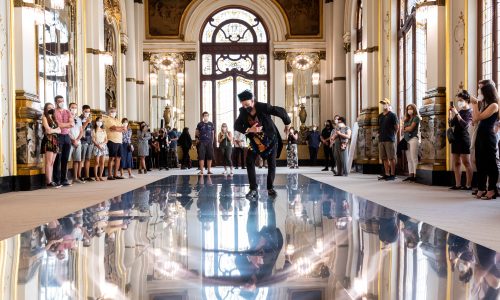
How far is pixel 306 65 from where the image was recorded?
2595 cm

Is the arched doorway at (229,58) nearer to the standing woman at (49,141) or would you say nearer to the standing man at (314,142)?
the standing man at (314,142)

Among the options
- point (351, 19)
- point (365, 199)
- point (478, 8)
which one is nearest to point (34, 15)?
point (365, 199)

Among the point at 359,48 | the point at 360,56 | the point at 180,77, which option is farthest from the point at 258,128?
the point at 180,77

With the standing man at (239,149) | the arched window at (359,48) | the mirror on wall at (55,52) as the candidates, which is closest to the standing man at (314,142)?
the standing man at (239,149)

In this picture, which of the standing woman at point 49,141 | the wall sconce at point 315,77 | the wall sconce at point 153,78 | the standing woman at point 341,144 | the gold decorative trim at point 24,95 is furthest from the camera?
the wall sconce at point 315,77

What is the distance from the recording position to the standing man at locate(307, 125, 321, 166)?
2445 centimetres

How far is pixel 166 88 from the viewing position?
84.7ft

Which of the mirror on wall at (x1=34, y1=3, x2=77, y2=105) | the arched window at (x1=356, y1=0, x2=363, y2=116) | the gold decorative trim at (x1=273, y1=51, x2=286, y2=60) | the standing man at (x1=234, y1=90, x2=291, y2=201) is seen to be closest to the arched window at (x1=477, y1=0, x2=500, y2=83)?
the standing man at (x1=234, y1=90, x2=291, y2=201)

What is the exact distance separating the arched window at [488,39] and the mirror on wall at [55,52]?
8325 millimetres

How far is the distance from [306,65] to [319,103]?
1781 mm

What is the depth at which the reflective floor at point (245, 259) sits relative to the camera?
2.82 meters

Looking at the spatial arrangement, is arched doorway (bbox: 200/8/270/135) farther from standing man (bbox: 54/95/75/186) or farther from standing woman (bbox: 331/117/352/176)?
standing man (bbox: 54/95/75/186)

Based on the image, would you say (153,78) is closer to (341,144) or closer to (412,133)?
(341,144)

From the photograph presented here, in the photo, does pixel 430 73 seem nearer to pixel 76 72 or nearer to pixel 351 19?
pixel 76 72
